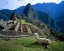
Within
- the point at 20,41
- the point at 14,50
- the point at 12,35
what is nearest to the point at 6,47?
the point at 14,50

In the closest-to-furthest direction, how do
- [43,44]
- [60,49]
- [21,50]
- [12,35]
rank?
[21,50] → [60,49] → [43,44] → [12,35]

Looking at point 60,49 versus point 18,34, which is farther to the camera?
point 18,34

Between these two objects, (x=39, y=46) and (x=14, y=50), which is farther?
(x=39, y=46)

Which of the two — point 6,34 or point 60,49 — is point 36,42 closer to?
point 60,49

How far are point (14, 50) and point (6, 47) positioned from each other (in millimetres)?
1076

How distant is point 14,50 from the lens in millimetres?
18656

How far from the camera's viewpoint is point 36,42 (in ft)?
77.2

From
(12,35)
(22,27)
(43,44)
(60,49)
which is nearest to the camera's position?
(60,49)

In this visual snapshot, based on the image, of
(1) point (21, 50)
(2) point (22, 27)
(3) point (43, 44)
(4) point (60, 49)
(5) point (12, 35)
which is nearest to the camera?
(1) point (21, 50)

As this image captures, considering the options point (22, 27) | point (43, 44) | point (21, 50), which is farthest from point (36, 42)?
point (22, 27)

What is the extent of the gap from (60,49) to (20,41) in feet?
18.2

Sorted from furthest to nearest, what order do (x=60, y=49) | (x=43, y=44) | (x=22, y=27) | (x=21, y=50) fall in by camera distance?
1. (x=22, y=27)
2. (x=43, y=44)
3. (x=60, y=49)
4. (x=21, y=50)

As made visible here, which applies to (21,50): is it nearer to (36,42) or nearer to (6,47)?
(6,47)

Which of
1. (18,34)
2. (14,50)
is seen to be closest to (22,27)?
(18,34)
